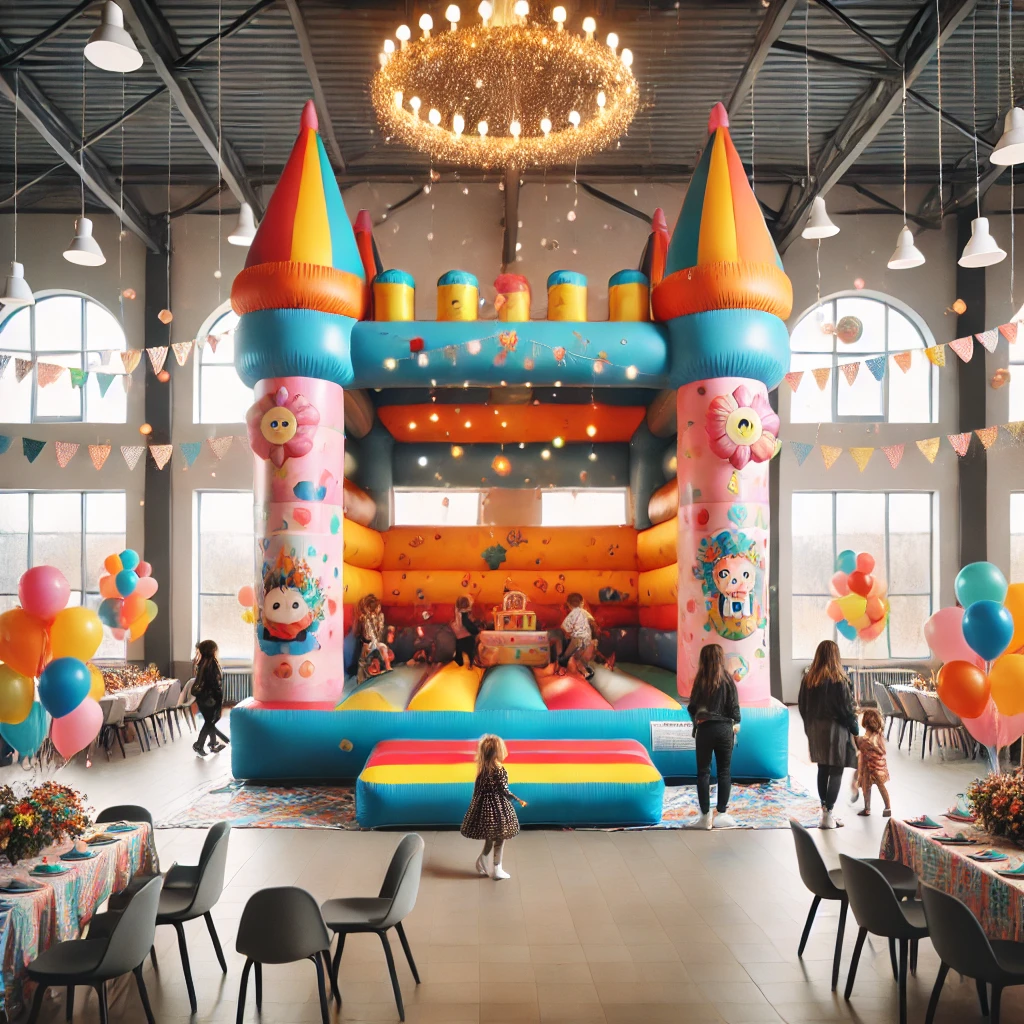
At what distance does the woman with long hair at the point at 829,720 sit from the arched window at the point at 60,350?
972 centimetres

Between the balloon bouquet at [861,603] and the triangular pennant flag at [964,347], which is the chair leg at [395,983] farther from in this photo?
the balloon bouquet at [861,603]

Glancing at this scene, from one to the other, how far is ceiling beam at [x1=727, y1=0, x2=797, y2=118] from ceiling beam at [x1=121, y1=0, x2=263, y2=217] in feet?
17.8

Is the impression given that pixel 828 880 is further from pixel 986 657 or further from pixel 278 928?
pixel 278 928

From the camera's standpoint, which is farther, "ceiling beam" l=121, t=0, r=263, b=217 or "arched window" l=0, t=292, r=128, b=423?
"arched window" l=0, t=292, r=128, b=423

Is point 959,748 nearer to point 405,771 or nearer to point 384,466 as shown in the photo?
point 405,771

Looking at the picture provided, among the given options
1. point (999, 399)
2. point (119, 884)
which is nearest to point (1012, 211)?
point (999, 399)

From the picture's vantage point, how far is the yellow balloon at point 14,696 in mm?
4859

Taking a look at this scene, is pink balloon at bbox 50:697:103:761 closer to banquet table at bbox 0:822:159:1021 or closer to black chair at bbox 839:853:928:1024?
banquet table at bbox 0:822:159:1021

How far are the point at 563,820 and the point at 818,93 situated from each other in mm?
8229

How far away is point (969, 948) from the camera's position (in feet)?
10.5

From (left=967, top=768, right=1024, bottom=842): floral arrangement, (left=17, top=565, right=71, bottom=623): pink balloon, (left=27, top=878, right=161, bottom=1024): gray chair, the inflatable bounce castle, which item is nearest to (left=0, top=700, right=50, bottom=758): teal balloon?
(left=17, top=565, right=71, bottom=623): pink balloon

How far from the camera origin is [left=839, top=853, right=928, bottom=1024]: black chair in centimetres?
359

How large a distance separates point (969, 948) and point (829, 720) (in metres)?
3.32

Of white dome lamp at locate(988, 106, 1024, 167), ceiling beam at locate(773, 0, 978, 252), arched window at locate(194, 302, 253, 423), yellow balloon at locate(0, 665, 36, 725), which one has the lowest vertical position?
yellow balloon at locate(0, 665, 36, 725)
